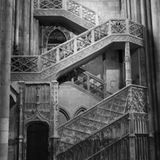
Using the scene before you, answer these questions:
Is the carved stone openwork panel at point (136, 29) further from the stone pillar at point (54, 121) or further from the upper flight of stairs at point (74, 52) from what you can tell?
the stone pillar at point (54, 121)

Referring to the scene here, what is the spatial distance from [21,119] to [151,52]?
6.64 m

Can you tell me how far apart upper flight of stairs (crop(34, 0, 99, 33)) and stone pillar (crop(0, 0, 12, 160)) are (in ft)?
24.2

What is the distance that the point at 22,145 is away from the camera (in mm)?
14508

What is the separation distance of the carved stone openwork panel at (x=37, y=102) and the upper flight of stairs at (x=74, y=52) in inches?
16.4

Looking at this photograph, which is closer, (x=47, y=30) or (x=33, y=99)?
(x=33, y=99)

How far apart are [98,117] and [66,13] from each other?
23.1ft

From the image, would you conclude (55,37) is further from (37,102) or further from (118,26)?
(37,102)

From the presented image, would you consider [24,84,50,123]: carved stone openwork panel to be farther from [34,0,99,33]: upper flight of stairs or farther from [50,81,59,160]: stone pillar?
[34,0,99,33]: upper flight of stairs

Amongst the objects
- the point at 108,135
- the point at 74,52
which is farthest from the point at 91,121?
the point at 74,52

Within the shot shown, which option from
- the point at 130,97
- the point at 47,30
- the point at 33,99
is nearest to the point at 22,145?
A: the point at 33,99

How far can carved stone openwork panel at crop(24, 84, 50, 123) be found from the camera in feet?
49.3

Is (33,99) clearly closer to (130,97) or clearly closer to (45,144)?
(45,144)

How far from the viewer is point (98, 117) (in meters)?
15.0

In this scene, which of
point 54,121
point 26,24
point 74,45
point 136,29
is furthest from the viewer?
point 26,24
